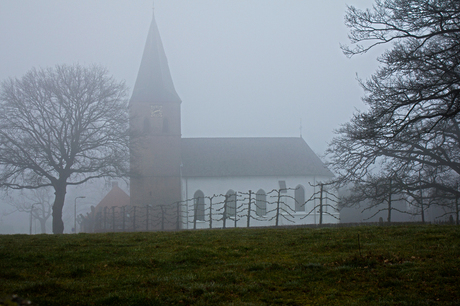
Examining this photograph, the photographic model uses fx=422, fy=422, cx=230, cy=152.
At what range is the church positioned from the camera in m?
42.2

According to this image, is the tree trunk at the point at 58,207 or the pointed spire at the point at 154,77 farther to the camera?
the pointed spire at the point at 154,77

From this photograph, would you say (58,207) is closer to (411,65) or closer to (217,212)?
(217,212)

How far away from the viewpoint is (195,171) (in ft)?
141

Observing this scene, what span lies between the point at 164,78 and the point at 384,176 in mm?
28786

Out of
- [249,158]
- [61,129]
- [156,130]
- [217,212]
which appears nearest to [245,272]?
[61,129]

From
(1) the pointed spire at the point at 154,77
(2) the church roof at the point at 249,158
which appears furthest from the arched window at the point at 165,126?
(2) the church roof at the point at 249,158

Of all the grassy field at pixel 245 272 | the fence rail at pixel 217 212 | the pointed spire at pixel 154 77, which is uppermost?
the pointed spire at pixel 154 77

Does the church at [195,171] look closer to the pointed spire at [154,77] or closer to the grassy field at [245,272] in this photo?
the pointed spire at [154,77]

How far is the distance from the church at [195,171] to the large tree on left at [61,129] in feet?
39.4

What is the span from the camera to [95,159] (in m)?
28.4

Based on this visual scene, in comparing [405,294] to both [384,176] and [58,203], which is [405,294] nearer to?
[384,176]

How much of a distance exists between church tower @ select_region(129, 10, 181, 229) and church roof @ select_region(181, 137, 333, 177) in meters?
1.93

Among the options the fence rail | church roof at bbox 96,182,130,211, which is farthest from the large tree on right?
church roof at bbox 96,182,130,211

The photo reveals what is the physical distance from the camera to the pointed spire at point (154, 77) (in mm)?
43906
